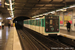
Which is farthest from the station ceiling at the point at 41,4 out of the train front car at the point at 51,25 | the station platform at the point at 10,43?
the station platform at the point at 10,43

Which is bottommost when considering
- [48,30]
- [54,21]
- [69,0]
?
[48,30]

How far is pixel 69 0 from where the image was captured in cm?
1577

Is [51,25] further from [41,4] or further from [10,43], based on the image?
[41,4]

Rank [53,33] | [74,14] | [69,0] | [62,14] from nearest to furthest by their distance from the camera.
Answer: [53,33], [69,0], [74,14], [62,14]

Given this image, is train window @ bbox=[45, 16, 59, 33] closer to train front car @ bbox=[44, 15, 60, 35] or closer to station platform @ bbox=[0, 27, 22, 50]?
train front car @ bbox=[44, 15, 60, 35]

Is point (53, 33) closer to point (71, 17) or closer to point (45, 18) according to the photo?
point (45, 18)

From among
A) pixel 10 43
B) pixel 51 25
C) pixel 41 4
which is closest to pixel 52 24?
pixel 51 25

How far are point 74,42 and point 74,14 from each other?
8.50 meters

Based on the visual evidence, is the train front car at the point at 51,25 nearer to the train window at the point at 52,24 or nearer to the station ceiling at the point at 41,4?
the train window at the point at 52,24

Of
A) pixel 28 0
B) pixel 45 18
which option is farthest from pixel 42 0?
pixel 45 18

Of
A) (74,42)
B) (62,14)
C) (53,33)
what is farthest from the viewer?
(62,14)

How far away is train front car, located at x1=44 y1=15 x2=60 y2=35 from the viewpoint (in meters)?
12.3

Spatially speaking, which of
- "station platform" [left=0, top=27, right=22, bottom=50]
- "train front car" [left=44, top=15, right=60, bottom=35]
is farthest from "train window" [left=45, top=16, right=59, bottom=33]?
"station platform" [left=0, top=27, right=22, bottom=50]

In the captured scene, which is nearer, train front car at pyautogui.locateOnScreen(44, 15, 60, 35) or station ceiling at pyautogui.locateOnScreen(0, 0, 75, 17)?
train front car at pyautogui.locateOnScreen(44, 15, 60, 35)
